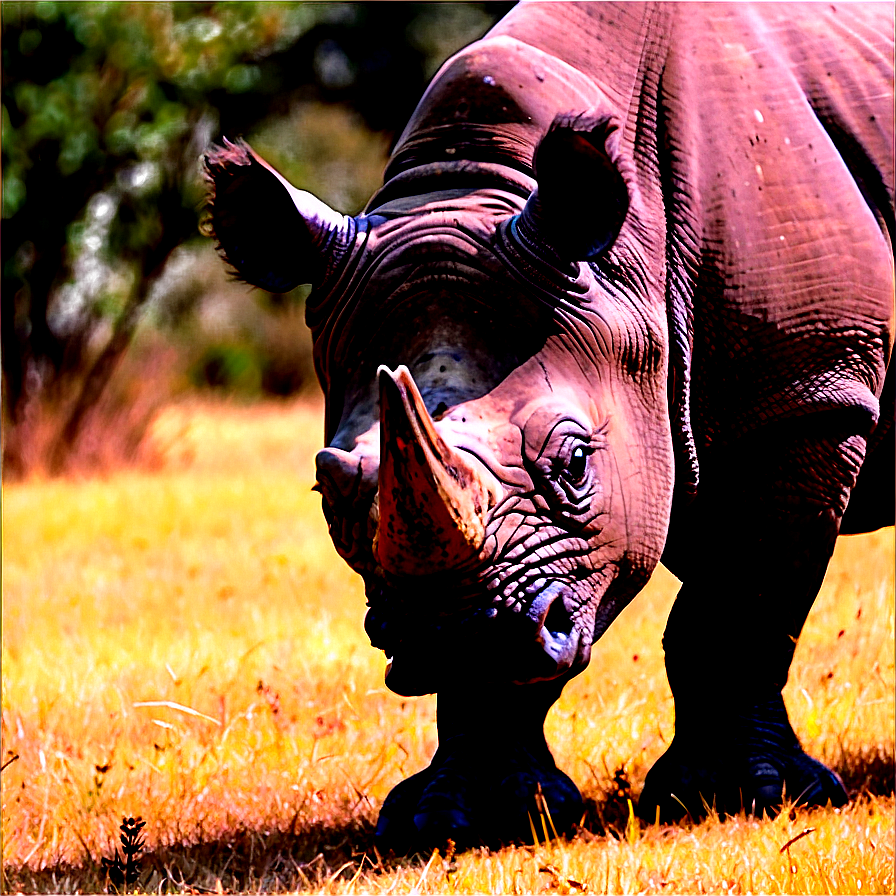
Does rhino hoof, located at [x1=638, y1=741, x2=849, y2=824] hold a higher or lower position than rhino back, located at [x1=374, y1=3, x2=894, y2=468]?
lower

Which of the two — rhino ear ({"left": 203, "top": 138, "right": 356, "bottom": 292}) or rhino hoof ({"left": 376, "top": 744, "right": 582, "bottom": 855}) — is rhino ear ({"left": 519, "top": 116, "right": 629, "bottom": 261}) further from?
rhino hoof ({"left": 376, "top": 744, "right": 582, "bottom": 855})

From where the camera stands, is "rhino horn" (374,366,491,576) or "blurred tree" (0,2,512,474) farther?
"blurred tree" (0,2,512,474)

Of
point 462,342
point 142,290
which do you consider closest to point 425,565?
point 462,342

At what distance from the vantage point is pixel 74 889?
400cm

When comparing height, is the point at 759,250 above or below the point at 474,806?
above

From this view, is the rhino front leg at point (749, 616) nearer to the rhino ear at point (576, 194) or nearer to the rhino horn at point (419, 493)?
the rhino ear at point (576, 194)

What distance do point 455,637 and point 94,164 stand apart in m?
9.83

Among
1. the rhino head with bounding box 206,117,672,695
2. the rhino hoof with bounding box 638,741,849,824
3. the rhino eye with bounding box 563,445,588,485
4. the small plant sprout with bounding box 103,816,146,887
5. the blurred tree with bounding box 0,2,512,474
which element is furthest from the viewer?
the blurred tree with bounding box 0,2,512,474

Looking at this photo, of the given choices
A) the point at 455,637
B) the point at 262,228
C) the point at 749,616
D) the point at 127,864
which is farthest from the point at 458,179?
the point at 127,864

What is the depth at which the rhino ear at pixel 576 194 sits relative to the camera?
3.49 metres

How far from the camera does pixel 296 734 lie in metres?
5.30

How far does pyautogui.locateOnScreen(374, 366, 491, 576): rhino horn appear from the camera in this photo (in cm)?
307

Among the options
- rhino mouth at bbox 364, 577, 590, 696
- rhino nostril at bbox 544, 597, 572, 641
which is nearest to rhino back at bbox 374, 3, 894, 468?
rhino nostril at bbox 544, 597, 572, 641

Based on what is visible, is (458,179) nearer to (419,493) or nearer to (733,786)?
(419,493)
